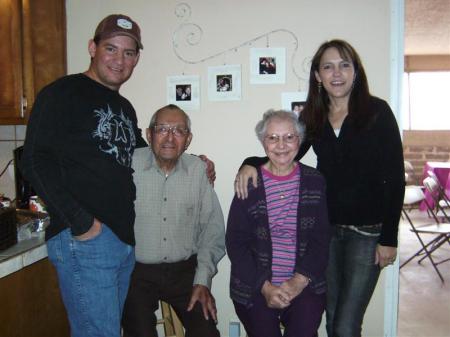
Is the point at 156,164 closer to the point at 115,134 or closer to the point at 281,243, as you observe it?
the point at 115,134

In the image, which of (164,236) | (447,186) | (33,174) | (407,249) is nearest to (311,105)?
(164,236)

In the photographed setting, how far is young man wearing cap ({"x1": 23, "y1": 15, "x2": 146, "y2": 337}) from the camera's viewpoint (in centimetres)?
122

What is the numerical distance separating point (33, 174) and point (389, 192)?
133 cm

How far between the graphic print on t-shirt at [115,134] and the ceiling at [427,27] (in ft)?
14.4

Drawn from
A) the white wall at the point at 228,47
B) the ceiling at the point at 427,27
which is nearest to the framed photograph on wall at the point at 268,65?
the white wall at the point at 228,47

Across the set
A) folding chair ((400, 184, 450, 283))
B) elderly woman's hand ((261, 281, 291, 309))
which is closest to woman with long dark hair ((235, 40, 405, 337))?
elderly woman's hand ((261, 281, 291, 309))

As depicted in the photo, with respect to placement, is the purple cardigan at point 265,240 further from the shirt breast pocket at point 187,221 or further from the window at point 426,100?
the window at point 426,100

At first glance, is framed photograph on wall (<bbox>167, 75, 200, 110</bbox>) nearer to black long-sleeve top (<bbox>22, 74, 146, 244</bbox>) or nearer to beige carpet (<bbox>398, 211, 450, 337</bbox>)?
black long-sleeve top (<bbox>22, 74, 146, 244</bbox>)

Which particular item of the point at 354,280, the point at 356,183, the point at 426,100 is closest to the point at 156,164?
the point at 356,183

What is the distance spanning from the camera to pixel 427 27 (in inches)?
230

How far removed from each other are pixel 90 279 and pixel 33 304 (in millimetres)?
506

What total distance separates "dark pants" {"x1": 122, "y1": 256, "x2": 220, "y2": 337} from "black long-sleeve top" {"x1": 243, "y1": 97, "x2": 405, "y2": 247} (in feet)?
2.39

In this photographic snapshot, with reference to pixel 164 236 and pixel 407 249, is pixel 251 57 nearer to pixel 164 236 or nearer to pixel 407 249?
pixel 164 236

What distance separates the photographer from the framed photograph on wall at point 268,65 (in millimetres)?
2078
